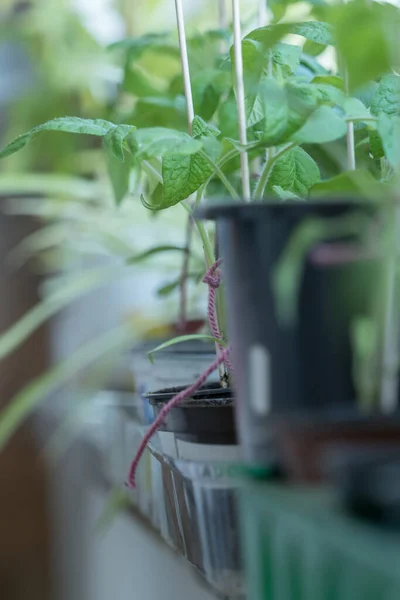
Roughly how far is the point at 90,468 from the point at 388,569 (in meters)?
1.16

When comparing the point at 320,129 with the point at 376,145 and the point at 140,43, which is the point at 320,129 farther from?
the point at 140,43

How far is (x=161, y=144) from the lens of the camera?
336 mm

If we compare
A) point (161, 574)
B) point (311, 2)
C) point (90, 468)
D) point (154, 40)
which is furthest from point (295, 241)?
point (90, 468)

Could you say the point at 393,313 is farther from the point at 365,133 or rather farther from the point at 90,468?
the point at 90,468

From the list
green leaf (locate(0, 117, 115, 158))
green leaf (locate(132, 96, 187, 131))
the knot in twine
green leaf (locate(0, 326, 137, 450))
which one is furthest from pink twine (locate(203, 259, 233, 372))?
green leaf (locate(0, 326, 137, 450))

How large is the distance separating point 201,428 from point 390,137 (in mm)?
184

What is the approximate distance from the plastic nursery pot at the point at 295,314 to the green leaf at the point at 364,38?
8 centimetres

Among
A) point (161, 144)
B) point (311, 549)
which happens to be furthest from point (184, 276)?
point (311, 549)

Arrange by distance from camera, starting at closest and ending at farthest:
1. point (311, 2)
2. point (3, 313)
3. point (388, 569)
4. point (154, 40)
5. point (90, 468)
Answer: point (388, 569) < point (311, 2) < point (154, 40) < point (90, 468) < point (3, 313)

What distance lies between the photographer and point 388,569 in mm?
219

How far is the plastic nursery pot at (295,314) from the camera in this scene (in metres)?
0.27

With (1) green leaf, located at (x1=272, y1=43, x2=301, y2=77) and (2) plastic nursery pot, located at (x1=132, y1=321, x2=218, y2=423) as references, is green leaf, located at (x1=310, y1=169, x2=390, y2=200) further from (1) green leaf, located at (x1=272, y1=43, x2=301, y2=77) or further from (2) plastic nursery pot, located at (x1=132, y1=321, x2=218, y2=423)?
(2) plastic nursery pot, located at (x1=132, y1=321, x2=218, y2=423)

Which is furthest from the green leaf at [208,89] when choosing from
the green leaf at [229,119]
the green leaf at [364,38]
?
the green leaf at [364,38]

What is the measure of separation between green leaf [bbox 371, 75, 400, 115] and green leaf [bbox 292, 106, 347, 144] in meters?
0.07
